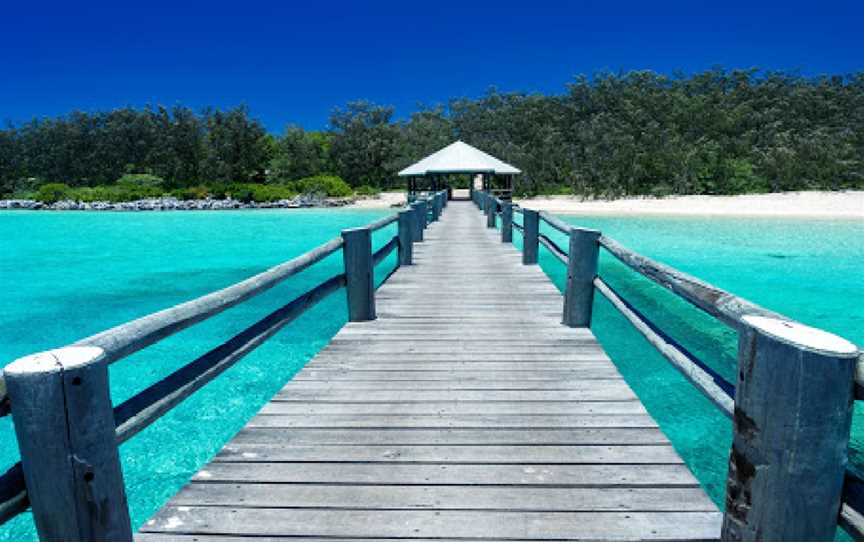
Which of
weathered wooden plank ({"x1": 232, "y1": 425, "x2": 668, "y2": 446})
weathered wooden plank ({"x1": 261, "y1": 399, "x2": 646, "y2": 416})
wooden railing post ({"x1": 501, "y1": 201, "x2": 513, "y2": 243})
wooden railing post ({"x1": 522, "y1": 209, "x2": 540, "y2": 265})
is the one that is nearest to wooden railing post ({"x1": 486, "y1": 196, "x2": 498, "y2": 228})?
wooden railing post ({"x1": 501, "y1": 201, "x2": 513, "y2": 243})

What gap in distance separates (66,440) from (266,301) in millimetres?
11816

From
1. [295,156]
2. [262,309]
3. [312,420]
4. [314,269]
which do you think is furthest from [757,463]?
[295,156]

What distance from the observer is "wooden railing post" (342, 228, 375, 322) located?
17.0 feet

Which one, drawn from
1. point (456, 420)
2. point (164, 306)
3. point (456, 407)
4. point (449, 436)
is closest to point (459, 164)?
point (164, 306)

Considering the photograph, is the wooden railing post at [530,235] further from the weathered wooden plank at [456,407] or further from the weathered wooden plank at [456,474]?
the weathered wooden plank at [456,474]

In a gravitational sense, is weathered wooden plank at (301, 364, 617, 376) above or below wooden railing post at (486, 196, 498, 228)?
below

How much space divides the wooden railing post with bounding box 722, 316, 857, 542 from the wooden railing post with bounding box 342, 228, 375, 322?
3.84 metres

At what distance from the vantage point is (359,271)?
527 centimetres

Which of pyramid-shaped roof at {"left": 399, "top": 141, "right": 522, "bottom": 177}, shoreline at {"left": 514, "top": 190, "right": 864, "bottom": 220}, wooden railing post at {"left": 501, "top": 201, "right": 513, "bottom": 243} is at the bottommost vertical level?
shoreline at {"left": 514, "top": 190, "right": 864, "bottom": 220}

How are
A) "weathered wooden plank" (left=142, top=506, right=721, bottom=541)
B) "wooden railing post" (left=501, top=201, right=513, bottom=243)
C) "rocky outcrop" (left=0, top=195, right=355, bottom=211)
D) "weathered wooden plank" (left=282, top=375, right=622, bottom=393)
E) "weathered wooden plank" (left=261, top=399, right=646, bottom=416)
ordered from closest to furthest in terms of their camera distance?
1. "weathered wooden plank" (left=142, top=506, right=721, bottom=541)
2. "weathered wooden plank" (left=261, top=399, right=646, bottom=416)
3. "weathered wooden plank" (left=282, top=375, right=622, bottom=393)
4. "wooden railing post" (left=501, top=201, right=513, bottom=243)
5. "rocky outcrop" (left=0, top=195, right=355, bottom=211)

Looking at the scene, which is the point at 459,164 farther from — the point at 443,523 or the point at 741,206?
the point at 443,523

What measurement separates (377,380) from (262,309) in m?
9.13

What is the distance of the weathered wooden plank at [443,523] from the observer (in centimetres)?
225

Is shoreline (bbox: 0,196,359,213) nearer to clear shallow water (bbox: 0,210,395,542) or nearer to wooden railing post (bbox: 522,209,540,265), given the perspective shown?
clear shallow water (bbox: 0,210,395,542)
